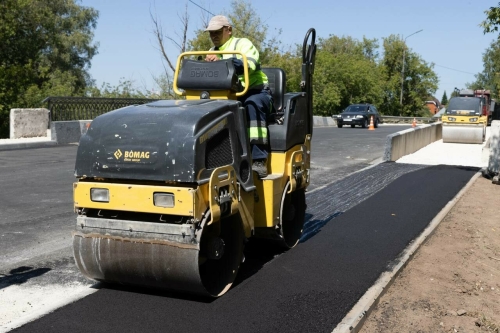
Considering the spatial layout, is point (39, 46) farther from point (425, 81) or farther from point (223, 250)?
point (425, 81)

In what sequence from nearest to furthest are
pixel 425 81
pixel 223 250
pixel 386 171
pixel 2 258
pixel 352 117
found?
pixel 223 250 < pixel 2 258 < pixel 386 171 < pixel 352 117 < pixel 425 81

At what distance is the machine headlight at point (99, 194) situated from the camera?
5082 millimetres

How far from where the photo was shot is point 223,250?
5.40m

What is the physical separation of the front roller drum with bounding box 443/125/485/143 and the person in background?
67.7ft

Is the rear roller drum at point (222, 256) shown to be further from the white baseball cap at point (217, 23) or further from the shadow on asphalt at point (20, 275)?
the white baseball cap at point (217, 23)

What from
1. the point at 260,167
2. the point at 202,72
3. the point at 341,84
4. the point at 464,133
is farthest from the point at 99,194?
the point at 341,84

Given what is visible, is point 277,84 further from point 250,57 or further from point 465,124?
point 465,124

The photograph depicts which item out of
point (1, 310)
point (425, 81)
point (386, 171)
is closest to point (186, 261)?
point (1, 310)

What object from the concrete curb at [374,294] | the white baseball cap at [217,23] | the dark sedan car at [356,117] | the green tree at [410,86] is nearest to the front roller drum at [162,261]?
the concrete curb at [374,294]

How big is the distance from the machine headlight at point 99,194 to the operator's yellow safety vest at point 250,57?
178 cm

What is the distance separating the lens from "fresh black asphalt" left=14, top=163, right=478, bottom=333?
4.84m

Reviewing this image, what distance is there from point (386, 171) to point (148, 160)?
1099 cm

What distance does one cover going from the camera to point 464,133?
2552 cm

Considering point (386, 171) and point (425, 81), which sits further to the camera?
point (425, 81)
